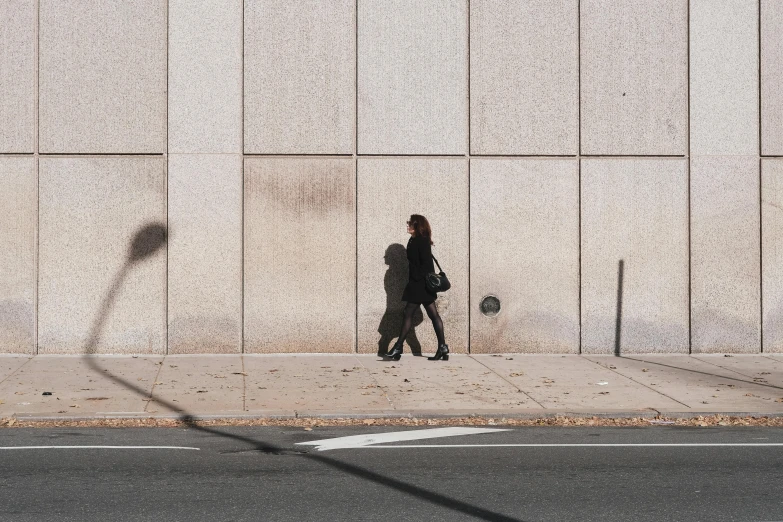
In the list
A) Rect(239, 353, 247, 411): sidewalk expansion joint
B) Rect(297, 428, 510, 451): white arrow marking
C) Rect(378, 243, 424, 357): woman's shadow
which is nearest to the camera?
Rect(297, 428, 510, 451): white arrow marking

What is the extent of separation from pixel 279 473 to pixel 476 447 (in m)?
1.92

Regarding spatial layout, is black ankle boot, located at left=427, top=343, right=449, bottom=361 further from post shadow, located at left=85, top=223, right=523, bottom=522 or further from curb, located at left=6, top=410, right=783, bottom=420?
post shadow, located at left=85, top=223, right=523, bottom=522

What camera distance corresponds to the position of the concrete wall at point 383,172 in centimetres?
1416

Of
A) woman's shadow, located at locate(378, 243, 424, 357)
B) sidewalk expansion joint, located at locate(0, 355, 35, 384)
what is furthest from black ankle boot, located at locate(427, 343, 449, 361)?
sidewalk expansion joint, located at locate(0, 355, 35, 384)

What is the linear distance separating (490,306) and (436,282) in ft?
4.99

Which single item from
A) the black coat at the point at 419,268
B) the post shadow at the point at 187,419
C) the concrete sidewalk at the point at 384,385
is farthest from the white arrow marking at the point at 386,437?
the black coat at the point at 419,268

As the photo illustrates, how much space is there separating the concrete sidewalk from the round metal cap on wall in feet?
2.14

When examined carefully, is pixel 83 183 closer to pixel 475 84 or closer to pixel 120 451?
pixel 475 84

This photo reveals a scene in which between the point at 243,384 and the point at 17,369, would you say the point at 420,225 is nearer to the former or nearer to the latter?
the point at 243,384

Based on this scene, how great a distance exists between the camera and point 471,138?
14.6m

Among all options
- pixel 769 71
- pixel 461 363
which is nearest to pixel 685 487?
→ pixel 461 363

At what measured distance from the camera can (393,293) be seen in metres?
14.6

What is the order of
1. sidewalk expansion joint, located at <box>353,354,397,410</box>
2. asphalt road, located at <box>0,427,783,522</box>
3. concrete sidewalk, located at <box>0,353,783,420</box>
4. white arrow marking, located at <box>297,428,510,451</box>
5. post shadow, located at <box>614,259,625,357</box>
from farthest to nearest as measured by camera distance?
1. post shadow, located at <box>614,259,625,357</box>
2. sidewalk expansion joint, located at <box>353,354,397,410</box>
3. concrete sidewalk, located at <box>0,353,783,420</box>
4. white arrow marking, located at <box>297,428,510,451</box>
5. asphalt road, located at <box>0,427,783,522</box>

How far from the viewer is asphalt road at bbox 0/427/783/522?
622 centimetres
